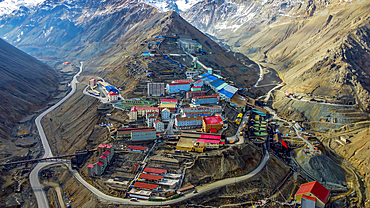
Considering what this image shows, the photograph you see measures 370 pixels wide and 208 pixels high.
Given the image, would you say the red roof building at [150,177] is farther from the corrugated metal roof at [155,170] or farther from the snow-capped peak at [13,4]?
the snow-capped peak at [13,4]

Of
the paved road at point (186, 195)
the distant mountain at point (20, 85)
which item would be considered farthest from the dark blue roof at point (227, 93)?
the distant mountain at point (20, 85)

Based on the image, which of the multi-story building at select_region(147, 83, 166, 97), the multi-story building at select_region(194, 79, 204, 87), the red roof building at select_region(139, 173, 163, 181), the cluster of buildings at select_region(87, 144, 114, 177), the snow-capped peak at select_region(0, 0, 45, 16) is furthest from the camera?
the snow-capped peak at select_region(0, 0, 45, 16)

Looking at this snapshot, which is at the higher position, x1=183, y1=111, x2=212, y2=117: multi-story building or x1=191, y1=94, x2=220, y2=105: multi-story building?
x1=191, y1=94, x2=220, y2=105: multi-story building

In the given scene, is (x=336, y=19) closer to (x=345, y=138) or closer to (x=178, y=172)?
(x=345, y=138)

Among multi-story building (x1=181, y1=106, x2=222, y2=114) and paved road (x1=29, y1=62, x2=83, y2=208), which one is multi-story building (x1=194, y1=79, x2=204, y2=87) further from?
paved road (x1=29, y1=62, x2=83, y2=208)

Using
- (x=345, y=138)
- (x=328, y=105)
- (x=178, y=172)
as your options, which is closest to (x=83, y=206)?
(x=178, y=172)

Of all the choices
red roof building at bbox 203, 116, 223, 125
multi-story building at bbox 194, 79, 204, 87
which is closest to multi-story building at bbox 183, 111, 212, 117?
red roof building at bbox 203, 116, 223, 125

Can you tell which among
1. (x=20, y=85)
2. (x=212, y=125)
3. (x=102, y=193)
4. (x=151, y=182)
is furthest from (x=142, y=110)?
(x=20, y=85)
